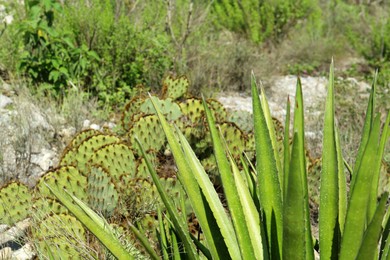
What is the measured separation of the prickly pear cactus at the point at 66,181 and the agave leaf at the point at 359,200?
177 cm

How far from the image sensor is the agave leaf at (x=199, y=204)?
5.08 ft

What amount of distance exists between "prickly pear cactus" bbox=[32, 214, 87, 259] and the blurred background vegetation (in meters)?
2.35

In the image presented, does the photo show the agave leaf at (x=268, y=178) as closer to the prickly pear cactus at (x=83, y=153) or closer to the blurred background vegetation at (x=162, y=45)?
the prickly pear cactus at (x=83, y=153)

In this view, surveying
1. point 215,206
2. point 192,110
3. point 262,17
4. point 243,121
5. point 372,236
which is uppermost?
point 262,17

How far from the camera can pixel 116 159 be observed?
3195 millimetres

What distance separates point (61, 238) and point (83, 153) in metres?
1.08

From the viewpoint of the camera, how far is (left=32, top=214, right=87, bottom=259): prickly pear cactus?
2.19m

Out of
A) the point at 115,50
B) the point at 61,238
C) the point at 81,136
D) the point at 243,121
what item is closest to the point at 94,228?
the point at 61,238

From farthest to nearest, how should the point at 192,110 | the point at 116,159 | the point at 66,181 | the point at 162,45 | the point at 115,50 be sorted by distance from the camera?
the point at 162,45
the point at 115,50
the point at 192,110
the point at 116,159
the point at 66,181

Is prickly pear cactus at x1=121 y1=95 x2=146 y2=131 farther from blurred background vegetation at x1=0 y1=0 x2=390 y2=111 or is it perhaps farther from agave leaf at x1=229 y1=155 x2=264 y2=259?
agave leaf at x1=229 y1=155 x2=264 y2=259

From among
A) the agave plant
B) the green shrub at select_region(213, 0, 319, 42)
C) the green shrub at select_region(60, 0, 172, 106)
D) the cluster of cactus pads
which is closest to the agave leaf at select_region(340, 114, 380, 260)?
the agave plant

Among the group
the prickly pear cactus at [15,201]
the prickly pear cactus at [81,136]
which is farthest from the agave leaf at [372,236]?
the prickly pear cactus at [81,136]

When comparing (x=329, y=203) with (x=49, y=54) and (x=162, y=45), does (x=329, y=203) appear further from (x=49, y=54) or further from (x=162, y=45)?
(x=162, y=45)

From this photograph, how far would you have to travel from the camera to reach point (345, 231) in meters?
1.38
